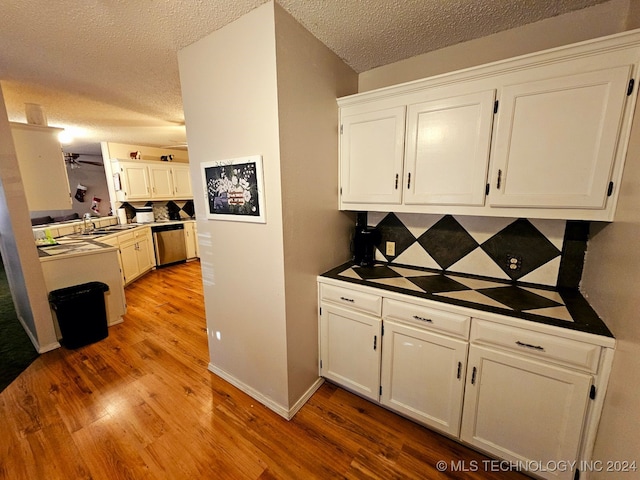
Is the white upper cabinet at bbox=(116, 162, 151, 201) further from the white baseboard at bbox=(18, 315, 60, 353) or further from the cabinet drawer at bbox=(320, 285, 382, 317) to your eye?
the cabinet drawer at bbox=(320, 285, 382, 317)

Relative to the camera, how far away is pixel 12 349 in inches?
96.6

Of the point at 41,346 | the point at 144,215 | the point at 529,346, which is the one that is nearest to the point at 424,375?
the point at 529,346

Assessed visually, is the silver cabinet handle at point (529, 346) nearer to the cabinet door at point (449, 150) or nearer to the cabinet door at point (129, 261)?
the cabinet door at point (449, 150)

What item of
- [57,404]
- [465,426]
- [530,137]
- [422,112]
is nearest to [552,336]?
[465,426]

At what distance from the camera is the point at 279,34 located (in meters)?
1.34

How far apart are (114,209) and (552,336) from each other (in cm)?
642

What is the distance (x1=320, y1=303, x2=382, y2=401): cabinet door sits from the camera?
1688 mm

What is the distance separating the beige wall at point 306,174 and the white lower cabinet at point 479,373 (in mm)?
250

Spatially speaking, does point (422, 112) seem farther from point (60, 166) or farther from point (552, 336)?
point (60, 166)

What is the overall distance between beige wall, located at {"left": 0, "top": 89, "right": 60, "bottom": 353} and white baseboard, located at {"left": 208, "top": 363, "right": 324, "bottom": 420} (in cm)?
177

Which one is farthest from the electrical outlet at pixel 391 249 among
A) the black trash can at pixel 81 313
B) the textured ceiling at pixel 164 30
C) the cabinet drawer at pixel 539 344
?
the black trash can at pixel 81 313

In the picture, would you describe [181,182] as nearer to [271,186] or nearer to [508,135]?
[271,186]

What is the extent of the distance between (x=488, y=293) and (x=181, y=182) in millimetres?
5875

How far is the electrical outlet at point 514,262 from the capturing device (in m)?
1.66
